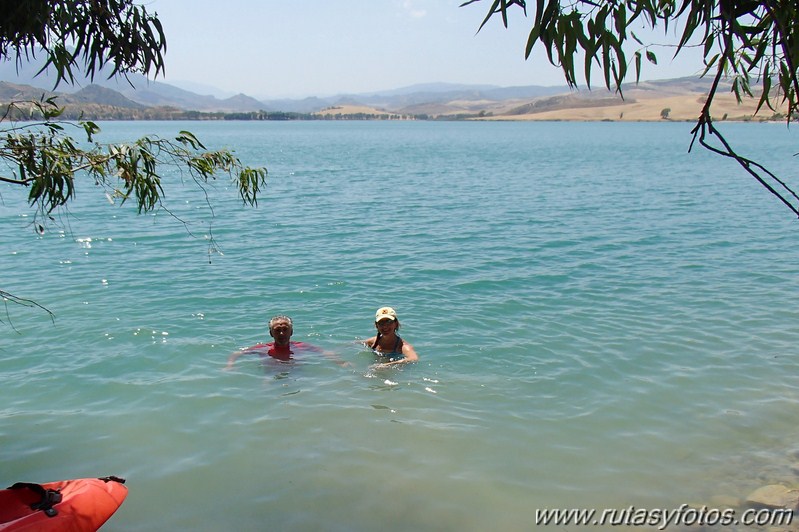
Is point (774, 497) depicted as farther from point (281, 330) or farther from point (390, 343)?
point (281, 330)

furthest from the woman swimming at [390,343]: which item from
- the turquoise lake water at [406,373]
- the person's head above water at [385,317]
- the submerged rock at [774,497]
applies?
the submerged rock at [774,497]

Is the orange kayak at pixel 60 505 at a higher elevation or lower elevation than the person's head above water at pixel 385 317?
lower

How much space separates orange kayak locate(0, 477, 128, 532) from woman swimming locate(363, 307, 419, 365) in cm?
424

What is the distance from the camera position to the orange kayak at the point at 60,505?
14.8ft

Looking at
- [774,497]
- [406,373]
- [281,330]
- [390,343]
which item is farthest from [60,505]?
[774,497]

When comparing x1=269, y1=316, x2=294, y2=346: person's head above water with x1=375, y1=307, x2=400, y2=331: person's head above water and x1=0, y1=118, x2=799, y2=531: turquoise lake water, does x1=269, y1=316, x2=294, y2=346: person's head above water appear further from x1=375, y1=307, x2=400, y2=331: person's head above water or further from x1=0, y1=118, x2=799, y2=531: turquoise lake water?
x1=375, y1=307, x2=400, y2=331: person's head above water

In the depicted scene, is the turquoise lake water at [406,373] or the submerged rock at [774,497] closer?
the submerged rock at [774,497]

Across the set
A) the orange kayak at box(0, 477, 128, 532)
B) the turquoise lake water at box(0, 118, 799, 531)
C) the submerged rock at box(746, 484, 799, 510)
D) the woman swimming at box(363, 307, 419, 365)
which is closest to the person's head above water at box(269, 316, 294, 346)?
the turquoise lake water at box(0, 118, 799, 531)

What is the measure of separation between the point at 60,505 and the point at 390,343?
16.3 feet

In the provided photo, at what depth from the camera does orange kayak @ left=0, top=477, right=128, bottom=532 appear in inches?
178

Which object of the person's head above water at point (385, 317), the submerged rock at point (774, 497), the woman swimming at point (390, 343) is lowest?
the submerged rock at point (774, 497)

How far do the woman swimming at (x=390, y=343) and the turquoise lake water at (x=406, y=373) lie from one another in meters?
0.22

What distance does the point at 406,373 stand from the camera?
342 inches

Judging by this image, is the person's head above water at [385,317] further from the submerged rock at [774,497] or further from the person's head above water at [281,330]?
the submerged rock at [774,497]
